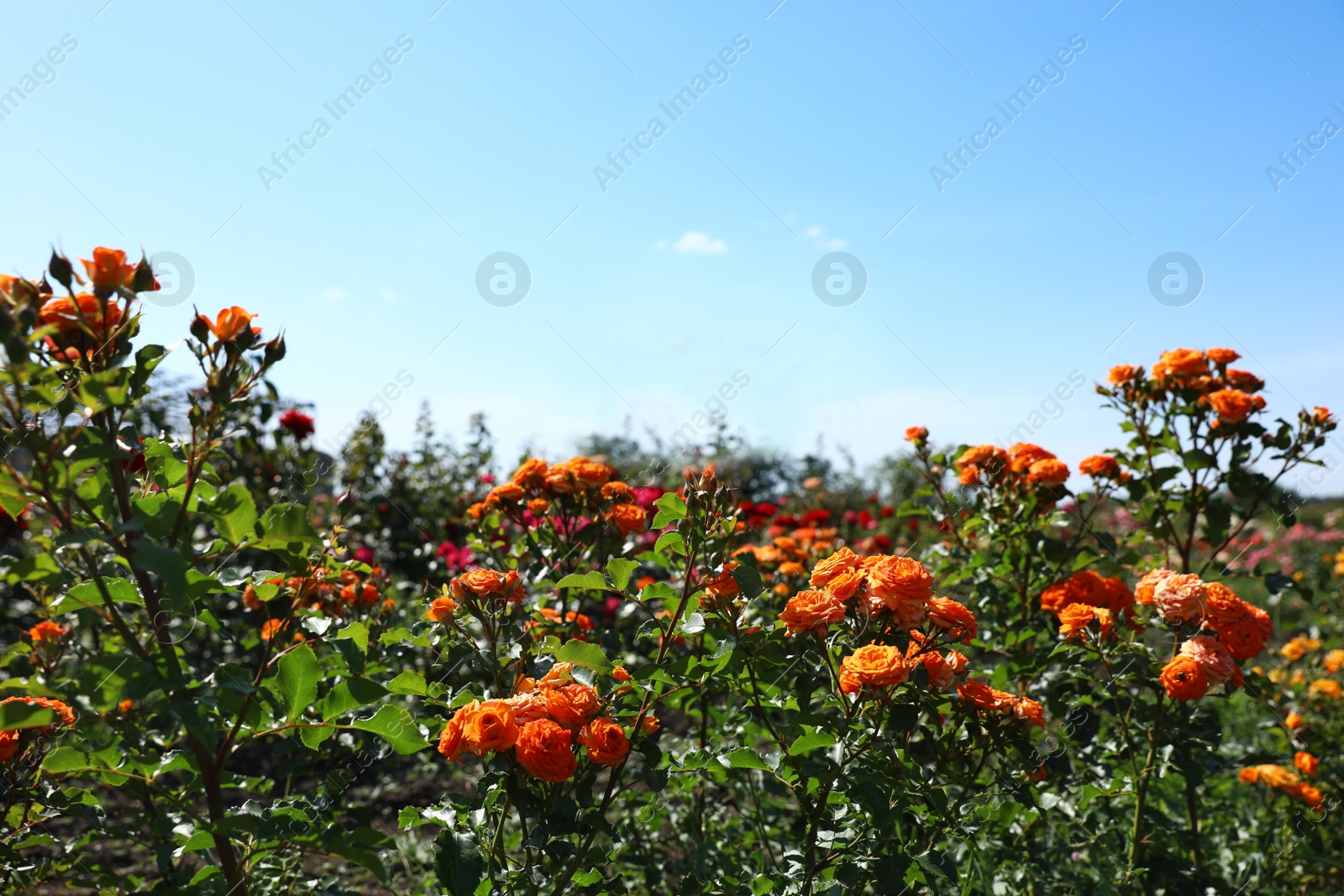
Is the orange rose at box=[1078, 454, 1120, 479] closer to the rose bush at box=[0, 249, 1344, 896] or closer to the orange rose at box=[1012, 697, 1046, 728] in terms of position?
the rose bush at box=[0, 249, 1344, 896]

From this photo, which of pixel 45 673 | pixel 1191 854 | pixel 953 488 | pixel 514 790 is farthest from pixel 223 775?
pixel 953 488

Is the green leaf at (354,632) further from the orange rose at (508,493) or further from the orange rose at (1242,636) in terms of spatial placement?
the orange rose at (1242,636)

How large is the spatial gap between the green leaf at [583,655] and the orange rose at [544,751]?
0.74 ft

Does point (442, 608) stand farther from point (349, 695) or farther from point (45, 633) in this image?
point (45, 633)

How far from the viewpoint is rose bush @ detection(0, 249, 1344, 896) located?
133cm

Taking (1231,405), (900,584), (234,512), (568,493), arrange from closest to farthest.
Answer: (234,512) → (900,584) → (568,493) → (1231,405)

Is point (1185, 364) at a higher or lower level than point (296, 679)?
higher

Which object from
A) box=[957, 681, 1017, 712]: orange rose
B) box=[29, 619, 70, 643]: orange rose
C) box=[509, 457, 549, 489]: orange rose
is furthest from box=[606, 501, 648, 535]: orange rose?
box=[29, 619, 70, 643]: orange rose

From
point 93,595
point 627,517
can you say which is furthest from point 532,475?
point 93,595

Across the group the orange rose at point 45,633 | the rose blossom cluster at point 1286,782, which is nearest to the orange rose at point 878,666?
the rose blossom cluster at point 1286,782

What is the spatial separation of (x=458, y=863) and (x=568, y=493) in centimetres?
118

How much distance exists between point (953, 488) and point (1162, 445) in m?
3.02

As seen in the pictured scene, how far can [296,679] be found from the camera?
1.41 m

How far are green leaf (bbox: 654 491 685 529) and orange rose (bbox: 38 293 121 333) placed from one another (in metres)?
1.05
